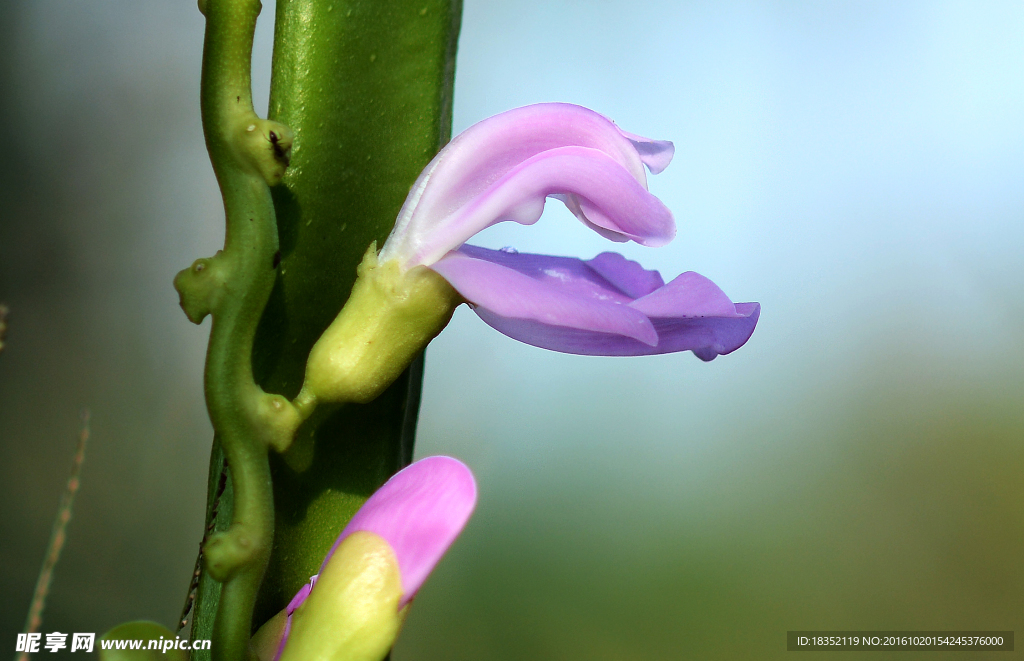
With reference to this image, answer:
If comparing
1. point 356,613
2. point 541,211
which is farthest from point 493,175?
point 356,613

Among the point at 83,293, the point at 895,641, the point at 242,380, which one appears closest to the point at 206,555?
the point at 242,380

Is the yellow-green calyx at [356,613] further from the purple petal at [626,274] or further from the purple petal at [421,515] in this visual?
the purple petal at [626,274]

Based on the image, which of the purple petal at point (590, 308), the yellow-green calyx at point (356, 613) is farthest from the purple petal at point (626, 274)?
the yellow-green calyx at point (356, 613)

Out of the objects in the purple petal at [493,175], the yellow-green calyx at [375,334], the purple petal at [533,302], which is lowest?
the yellow-green calyx at [375,334]

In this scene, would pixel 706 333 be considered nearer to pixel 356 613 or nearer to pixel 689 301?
pixel 689 301

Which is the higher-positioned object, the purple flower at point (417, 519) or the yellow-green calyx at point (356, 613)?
the purple flower at point (417, 519)

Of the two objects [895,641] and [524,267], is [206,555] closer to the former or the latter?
[524,267]

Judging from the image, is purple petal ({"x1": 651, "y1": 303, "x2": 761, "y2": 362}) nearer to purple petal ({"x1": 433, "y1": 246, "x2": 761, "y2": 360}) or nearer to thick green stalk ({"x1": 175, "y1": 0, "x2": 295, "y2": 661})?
purple petal ({"x1": 433, "y1": 246, "x2": 761, "y2": 360})

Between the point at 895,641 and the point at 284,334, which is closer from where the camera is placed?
the point at 284,334
